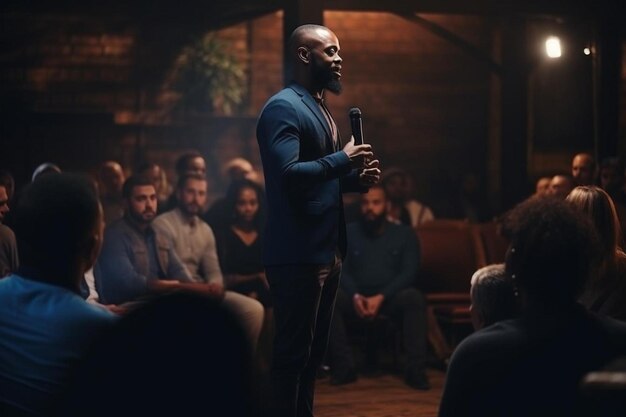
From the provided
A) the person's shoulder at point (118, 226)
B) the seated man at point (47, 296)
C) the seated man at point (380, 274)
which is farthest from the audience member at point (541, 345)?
the seated man at point (380, 274)

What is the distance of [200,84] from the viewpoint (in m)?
10.8

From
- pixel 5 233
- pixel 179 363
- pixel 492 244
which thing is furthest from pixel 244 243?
pixel 179 363

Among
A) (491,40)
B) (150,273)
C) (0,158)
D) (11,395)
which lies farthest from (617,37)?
(11,395)

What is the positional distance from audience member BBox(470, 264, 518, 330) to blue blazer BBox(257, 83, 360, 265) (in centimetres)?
81

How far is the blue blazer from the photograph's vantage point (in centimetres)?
365

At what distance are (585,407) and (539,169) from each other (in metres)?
9.84

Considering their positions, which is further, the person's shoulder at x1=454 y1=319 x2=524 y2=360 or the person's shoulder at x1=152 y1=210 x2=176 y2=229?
the person's shoulder at x1=152 y1=210 x2=176 y2=229

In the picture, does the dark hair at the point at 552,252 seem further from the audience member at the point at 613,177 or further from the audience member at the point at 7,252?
the audience member at the point at 613,177

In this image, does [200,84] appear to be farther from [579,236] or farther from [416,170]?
[579,236]

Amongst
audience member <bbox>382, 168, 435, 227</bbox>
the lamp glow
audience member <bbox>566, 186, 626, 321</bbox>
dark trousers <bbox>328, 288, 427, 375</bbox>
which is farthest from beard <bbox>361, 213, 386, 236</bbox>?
audience member <bbox>566, 186, 626, 321</bbox>

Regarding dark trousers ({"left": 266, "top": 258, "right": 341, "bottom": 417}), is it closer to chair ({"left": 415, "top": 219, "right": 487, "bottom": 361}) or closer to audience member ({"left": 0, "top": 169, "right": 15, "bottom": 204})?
audience member ({"left": 0, "top": 169, "right": 15, "bottom": 204})

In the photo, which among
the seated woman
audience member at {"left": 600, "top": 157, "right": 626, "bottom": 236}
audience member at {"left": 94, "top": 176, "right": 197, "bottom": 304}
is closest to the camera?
audience member at {"left": 94, "top": 176, "right": 197, "bottom": 304}

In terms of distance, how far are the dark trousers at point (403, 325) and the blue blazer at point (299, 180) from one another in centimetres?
329

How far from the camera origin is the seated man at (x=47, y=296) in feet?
7.01
